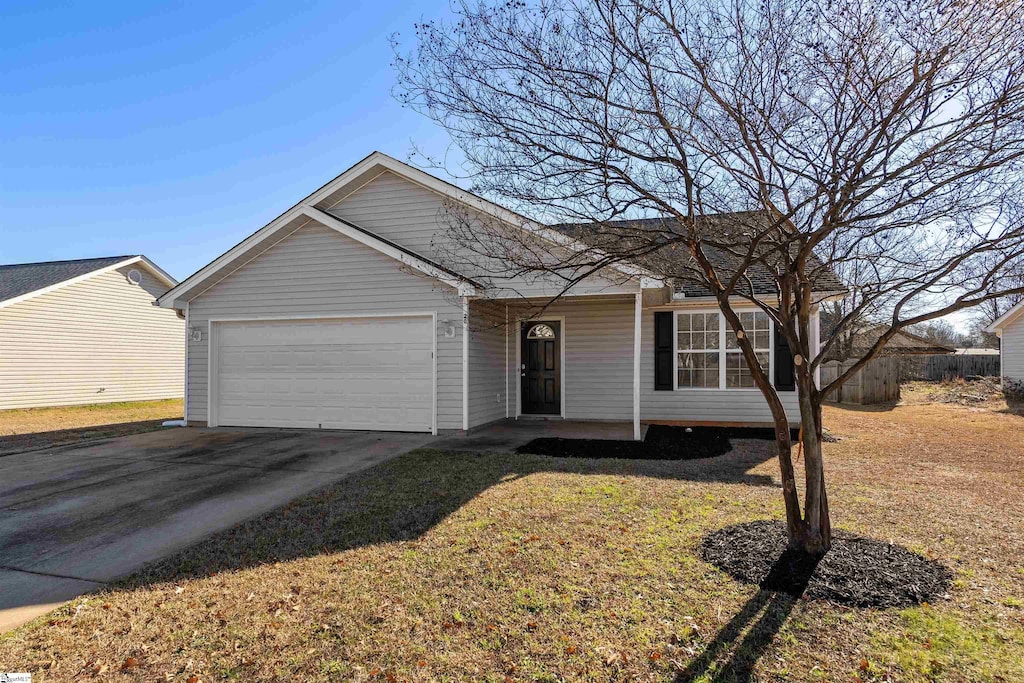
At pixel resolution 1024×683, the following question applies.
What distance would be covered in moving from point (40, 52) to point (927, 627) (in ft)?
52.8

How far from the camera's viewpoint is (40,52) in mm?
11234

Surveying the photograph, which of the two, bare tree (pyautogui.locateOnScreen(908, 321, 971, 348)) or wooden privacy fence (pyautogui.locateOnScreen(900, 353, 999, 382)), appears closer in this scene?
wooden privacy fence (pyautogui.locateOnScreen(900, 353, 999, 382))

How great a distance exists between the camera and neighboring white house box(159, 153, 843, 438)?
10.1 m

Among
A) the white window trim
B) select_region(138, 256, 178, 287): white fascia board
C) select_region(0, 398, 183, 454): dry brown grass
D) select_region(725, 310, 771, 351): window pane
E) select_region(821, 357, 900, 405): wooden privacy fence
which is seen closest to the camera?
select_region(0, 398, 183, 454): dry brown grass

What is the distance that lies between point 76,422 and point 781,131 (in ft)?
53.6

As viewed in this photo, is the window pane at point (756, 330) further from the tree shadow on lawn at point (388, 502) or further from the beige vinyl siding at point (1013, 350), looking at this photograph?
the beige vinyl siding at point (1013, 350)

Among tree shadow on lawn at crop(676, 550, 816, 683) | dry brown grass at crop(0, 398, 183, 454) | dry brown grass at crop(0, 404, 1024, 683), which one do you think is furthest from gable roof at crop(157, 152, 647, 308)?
tree shadow on lawn at crop(676, 550, 816, 683)

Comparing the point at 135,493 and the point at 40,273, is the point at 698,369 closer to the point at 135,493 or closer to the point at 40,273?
the point at 135,493

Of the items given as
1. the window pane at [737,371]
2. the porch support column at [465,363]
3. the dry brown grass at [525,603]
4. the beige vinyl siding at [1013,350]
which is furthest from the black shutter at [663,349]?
the beige vinyl siding at [1013,350]

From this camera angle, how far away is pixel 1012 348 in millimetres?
20312

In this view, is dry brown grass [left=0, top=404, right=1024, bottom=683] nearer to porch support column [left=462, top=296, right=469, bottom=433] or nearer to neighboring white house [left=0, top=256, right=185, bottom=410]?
porch support column [left=462, top=296, right=469, bottom=433]

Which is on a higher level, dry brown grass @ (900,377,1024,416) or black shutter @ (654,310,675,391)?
black shutter @ (654,310,675,391)

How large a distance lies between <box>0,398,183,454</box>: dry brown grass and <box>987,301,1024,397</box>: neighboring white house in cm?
2614

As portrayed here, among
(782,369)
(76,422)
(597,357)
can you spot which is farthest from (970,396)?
(76,422)
